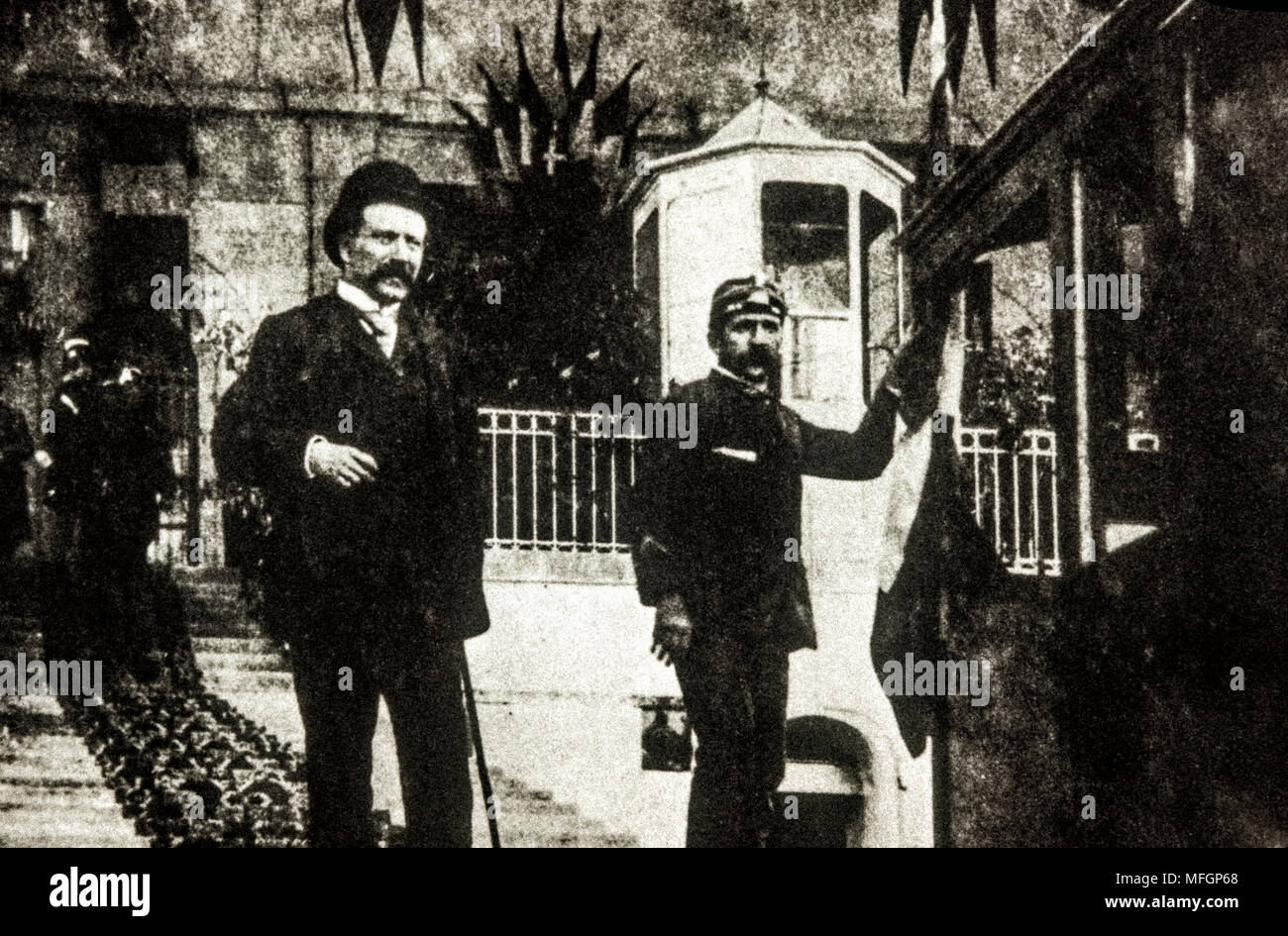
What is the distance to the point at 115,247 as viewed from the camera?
14.0 feet

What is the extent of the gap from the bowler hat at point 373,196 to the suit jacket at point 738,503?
1009mm

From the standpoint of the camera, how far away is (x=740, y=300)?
428 cm

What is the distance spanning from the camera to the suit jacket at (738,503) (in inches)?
165

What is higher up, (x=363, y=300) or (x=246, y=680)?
(x=363, y=300)

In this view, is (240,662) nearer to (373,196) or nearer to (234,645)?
(234,645)

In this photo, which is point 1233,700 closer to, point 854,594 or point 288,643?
point 854,594

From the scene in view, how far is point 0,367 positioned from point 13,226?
1.48ft

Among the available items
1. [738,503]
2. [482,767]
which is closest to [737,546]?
[738,503]

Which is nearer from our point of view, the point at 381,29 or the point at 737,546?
the point at 737,546

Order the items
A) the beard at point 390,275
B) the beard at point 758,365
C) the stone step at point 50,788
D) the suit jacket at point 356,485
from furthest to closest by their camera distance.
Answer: the beard at point 758,365, the beard at point 390,275, the suit jacket at point 356,485, the stone step at point 50,788

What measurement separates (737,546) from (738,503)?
13 cm

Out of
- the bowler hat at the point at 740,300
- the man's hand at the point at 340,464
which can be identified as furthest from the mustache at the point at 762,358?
the man's hand at the point at 340,464

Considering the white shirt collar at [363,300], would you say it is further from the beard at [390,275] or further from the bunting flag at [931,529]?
the bunting flag at [931,529]
